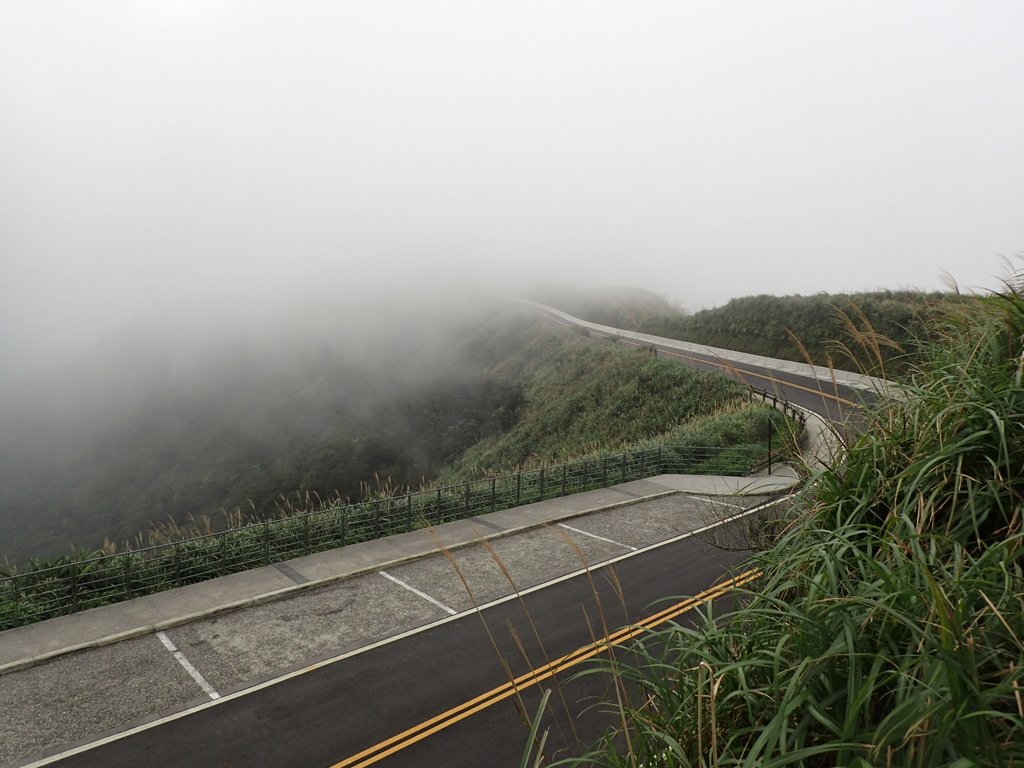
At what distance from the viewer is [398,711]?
9.51m

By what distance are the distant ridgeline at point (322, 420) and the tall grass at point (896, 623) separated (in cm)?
1646

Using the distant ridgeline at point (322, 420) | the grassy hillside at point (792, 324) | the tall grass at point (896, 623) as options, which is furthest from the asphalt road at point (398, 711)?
the grassy hillside at point (792, 324)

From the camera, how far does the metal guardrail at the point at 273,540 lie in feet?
42.4

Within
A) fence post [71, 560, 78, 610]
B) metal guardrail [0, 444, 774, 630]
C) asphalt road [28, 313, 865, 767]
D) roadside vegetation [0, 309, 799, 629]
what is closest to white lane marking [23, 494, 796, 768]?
asphalt road [28, 313, 865, 767]

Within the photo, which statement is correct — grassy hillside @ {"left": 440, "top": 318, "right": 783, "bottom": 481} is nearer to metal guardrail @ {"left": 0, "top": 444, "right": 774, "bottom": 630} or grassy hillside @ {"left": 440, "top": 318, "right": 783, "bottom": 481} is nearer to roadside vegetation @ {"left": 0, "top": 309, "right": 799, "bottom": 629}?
roadside vegetation @ {"left": 0, "top": 309, "right": 799, "bottom": 629}

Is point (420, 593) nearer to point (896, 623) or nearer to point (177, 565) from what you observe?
point (177, 565)

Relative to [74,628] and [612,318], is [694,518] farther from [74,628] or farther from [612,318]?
[612,318]

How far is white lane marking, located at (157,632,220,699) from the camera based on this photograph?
10055 millimetres

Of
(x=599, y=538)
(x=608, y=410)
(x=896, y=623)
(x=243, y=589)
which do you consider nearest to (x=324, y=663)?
(x=243, y=589)

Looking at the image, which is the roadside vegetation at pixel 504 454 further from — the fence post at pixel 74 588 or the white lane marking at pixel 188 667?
the white lane marking at pixel 188 667

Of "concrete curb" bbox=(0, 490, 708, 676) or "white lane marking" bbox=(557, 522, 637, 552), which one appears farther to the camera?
"white lane marking" bbox=(557, 522, 637, 552)

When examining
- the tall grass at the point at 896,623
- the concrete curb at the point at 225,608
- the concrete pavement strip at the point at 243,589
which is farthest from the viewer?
the concrete pavement strip at the point at 243,589

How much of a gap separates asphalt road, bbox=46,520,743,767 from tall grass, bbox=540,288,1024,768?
2.85 metres

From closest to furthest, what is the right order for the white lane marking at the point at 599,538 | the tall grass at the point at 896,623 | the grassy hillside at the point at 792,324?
the tall grass at the point at 896,623 < the white lane marking at the point at 599,538 < the grassy hillside at the point at 792,324
